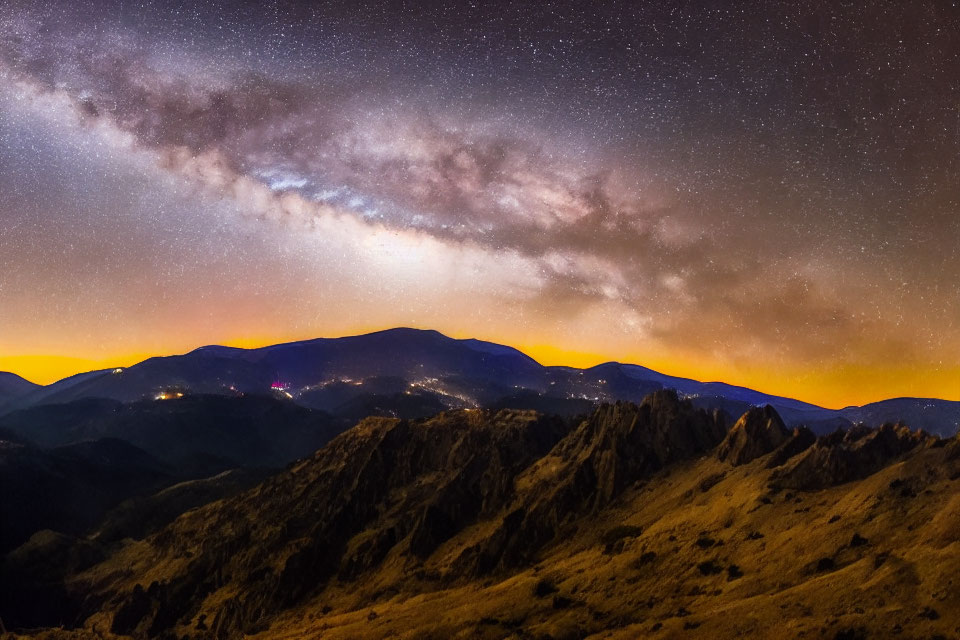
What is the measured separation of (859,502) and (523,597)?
33.1 meters

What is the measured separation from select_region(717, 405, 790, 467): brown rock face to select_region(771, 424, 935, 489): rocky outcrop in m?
9.35

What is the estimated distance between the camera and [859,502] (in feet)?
181

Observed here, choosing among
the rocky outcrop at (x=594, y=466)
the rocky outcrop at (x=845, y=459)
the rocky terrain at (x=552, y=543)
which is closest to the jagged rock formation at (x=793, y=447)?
the rocky terrain at (x=552, y=543)

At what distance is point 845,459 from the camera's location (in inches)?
2547

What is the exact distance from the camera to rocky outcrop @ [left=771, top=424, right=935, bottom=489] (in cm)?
6384

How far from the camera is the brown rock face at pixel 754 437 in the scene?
78188mm

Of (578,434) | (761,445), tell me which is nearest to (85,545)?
(578,434)

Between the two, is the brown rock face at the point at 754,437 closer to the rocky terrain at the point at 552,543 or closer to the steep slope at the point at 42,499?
the rocky terrain at the point at 552,543

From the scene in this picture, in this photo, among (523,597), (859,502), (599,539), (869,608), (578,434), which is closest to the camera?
(869,608)

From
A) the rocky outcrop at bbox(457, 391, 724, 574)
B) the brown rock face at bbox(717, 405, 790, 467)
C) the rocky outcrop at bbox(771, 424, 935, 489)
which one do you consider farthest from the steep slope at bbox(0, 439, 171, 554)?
the rocky outcrop at bbox(771, 424, 935, 489)

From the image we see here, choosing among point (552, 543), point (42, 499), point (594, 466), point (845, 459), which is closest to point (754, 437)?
point (845, 459)

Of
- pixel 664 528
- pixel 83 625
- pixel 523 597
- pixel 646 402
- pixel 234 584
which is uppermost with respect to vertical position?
pixel 646 402

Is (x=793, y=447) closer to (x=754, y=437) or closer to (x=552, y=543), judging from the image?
(x=754, y=437)

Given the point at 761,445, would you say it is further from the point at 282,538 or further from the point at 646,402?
the point at 282,538
